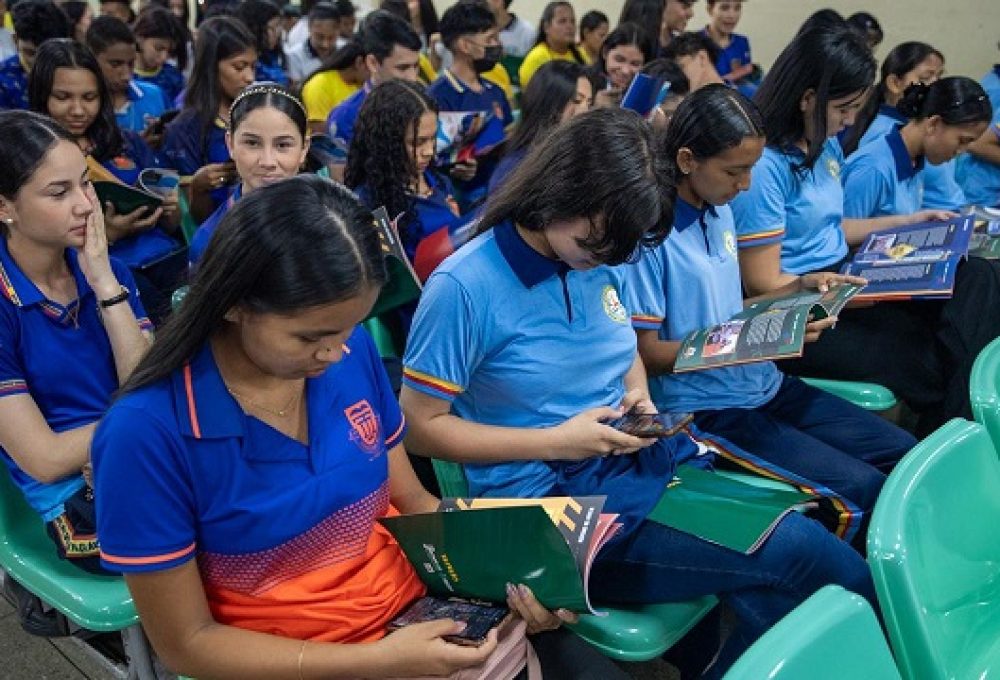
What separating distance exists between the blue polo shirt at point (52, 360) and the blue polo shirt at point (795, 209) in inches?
62.1

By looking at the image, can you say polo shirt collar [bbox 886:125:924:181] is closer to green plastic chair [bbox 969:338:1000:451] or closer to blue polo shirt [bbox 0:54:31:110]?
green plastic chair [bbox 969:338:1000:451]

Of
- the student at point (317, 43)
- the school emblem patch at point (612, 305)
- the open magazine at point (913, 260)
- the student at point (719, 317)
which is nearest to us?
the school emblem patch at point (612, 305)

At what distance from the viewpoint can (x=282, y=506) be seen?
121 cm

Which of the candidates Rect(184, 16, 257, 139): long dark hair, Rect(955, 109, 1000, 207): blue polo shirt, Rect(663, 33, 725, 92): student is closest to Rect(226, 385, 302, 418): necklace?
Rect(184, 16, 257, 139): long dark hair

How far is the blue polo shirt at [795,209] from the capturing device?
97.1 inches

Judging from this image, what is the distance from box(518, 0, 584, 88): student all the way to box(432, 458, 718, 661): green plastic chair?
15.6ft

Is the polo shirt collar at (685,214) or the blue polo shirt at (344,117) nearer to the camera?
the polo shirt collar at (685,214)

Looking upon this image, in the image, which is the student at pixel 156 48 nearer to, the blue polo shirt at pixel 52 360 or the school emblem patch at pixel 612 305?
the blue polo shirt at pixel 52 360

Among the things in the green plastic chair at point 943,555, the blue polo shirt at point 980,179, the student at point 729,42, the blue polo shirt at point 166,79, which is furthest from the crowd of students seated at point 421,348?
the student at point 729,42

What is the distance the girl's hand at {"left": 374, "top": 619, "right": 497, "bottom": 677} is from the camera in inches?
47.9

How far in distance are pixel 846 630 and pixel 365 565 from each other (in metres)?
0.66

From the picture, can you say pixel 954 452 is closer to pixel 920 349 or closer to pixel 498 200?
pixel 498 200

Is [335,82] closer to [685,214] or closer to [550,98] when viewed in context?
[550,98]

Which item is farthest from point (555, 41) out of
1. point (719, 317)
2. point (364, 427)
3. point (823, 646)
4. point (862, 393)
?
point (823, 646)
